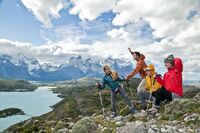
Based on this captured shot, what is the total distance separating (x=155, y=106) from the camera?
15.0m

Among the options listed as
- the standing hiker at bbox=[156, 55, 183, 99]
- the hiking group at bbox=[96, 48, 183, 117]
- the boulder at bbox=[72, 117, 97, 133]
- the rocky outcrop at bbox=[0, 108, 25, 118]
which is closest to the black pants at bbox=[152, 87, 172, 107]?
the hiking group at bbox=[96, 48, 183, 117]

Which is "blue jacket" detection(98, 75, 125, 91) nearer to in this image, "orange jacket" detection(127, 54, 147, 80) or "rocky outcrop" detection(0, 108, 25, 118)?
"orange jacket" detection(127, 54, 147, 80)

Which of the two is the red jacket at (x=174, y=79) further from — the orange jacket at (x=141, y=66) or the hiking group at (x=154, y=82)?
the orange jacket at (x=141, y=66)

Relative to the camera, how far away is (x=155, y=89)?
14711 millimetres

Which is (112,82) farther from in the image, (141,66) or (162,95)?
(162,95)

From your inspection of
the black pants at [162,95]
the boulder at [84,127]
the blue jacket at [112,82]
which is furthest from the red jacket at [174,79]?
the boulder at [84,127]

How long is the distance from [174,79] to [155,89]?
126cm

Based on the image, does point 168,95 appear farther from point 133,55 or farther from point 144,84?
point 133,55

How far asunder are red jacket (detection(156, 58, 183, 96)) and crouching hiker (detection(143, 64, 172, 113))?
0.69 ft

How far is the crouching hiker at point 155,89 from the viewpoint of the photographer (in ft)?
47.4

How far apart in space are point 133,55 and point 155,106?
317 cm

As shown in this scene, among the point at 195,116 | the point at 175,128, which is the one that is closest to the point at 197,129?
the point at 175,128

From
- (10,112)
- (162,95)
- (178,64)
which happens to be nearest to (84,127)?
(162,95)

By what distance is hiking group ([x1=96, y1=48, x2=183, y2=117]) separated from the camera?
1384 cm
